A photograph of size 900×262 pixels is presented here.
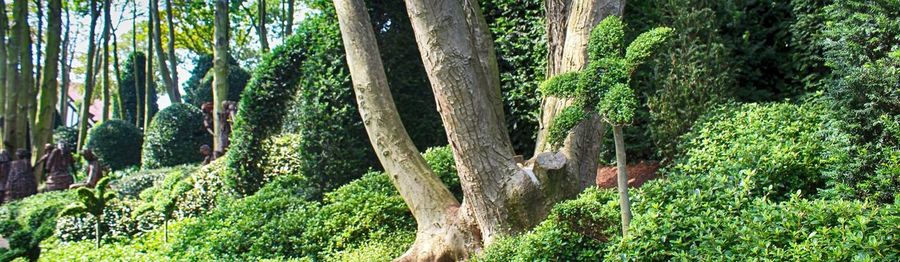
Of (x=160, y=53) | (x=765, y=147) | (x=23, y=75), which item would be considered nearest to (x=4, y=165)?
(x=23, y=75)

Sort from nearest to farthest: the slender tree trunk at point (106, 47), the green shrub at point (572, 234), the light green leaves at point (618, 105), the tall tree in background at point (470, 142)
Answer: the light green leaves at point (618, 105)
the green shrub at point (572, 234)
the tall tree in background at point (470, 142)
the slender tree trunk at point (106, 47)

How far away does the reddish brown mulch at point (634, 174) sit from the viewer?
7.35m

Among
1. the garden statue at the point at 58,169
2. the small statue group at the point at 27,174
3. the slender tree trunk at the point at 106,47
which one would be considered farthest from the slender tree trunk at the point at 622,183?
the slender tree trunk at the point at 106,47

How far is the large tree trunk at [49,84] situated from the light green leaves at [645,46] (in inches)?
531

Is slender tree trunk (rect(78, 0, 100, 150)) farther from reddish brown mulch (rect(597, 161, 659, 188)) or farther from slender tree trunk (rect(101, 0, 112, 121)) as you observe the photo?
reddish brown mulch (rect(597, 161, 659, 188))

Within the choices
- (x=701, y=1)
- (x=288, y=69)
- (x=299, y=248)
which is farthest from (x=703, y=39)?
(x=288, y=69)

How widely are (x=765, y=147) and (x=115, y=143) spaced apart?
18292mm

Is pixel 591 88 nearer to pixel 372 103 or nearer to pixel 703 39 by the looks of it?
pixel 372 103

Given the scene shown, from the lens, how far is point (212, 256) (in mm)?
6664

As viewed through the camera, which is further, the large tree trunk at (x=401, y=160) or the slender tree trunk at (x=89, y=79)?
the slender tree trunk at (x=89, y=79)

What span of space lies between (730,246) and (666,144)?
127 inches

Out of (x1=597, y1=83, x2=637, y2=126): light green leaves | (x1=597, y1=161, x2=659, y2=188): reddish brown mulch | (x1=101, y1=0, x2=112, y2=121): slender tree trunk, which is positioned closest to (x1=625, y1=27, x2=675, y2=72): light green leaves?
(x1=597, y1=83, x2=637, y2=126): light green leaves

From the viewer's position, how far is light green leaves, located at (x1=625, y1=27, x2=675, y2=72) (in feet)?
13.2

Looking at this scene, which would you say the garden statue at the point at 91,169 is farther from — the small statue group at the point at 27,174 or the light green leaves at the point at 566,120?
the light green leaves at the point at 566,120
